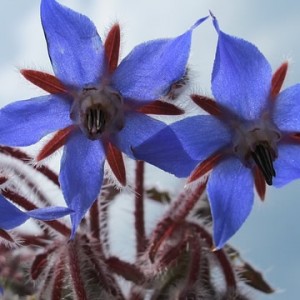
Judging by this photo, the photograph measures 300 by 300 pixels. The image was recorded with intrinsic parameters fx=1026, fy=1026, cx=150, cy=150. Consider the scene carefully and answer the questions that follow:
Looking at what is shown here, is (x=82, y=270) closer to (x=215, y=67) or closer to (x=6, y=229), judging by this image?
(x=6, y=229)

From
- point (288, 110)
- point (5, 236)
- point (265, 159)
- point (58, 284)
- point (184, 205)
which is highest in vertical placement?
point (288, 110)

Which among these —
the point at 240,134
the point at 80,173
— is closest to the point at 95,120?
the point at 80,173

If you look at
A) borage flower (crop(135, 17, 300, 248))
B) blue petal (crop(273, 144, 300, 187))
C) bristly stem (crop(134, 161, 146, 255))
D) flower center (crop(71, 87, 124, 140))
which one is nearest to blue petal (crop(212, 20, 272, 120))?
borage flower (crop(135, 17, 300, 248))

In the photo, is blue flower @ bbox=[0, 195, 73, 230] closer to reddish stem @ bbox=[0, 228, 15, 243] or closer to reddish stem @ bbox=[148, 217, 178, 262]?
reddish stem @ bbox=[0, 228, 15, 243]

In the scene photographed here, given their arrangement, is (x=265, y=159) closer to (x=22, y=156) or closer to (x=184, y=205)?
(x=184, y=205)

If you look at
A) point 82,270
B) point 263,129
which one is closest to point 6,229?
point 82,270

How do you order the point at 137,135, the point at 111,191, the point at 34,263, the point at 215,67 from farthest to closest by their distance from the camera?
the point at 111,191
the point at 34,263
the point at 137,135
the point at 215,67

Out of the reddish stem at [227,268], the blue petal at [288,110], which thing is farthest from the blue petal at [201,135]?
the reddish stem at [227,268]
